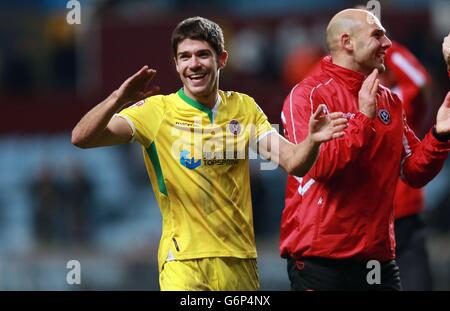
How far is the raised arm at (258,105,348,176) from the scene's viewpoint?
7.59 m

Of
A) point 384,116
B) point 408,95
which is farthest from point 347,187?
point 408,95

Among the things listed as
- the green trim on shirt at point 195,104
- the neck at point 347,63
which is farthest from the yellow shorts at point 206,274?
the neck at point 347,63

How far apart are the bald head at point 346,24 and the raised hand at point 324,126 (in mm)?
1247

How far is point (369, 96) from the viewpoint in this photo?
8.31 metres

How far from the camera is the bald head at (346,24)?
876 cm

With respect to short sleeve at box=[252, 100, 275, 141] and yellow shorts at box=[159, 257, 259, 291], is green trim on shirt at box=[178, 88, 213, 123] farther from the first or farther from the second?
yellow shorts at box=[159, 257, 259, 291]

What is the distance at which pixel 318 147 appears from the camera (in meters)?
7.70

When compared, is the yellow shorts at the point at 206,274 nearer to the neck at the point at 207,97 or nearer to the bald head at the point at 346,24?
the neck at the point at 207,97

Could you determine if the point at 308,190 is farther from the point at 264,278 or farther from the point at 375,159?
the point at 264,278

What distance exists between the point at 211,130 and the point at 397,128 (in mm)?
1300

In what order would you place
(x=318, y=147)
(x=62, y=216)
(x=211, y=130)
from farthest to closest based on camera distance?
(x=62, y=216) < (x=211, y=130) < (x=318, y=147)

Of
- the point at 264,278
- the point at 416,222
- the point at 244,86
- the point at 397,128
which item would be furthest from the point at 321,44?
the point at 397,128

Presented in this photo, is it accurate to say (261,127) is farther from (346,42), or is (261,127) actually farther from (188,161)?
(346,42)

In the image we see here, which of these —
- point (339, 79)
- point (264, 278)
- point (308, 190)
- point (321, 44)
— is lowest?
point (264, 278)
